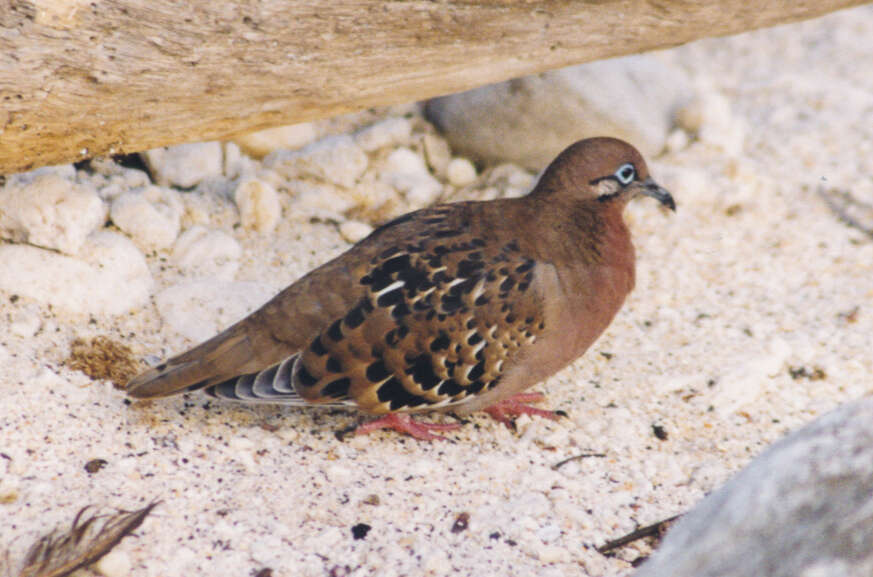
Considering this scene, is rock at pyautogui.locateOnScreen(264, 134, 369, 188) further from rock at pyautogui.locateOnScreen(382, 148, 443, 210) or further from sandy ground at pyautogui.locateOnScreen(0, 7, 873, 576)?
sandy ground at pyautogui.locateOnScreen(0, 7, 873, 576)

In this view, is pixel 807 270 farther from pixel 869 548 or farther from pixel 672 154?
pixel 869 548

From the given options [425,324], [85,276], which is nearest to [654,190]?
[425,324]

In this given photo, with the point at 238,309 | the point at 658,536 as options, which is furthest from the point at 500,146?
the point at 658,536

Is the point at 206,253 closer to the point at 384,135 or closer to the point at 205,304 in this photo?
the point at 205,304

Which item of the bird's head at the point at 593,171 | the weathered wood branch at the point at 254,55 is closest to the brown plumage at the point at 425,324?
the bird's head at the point at 593,171

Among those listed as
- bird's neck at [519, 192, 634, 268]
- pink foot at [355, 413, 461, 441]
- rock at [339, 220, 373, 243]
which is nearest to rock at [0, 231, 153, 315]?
rock at [339, 220, 373, 243]
